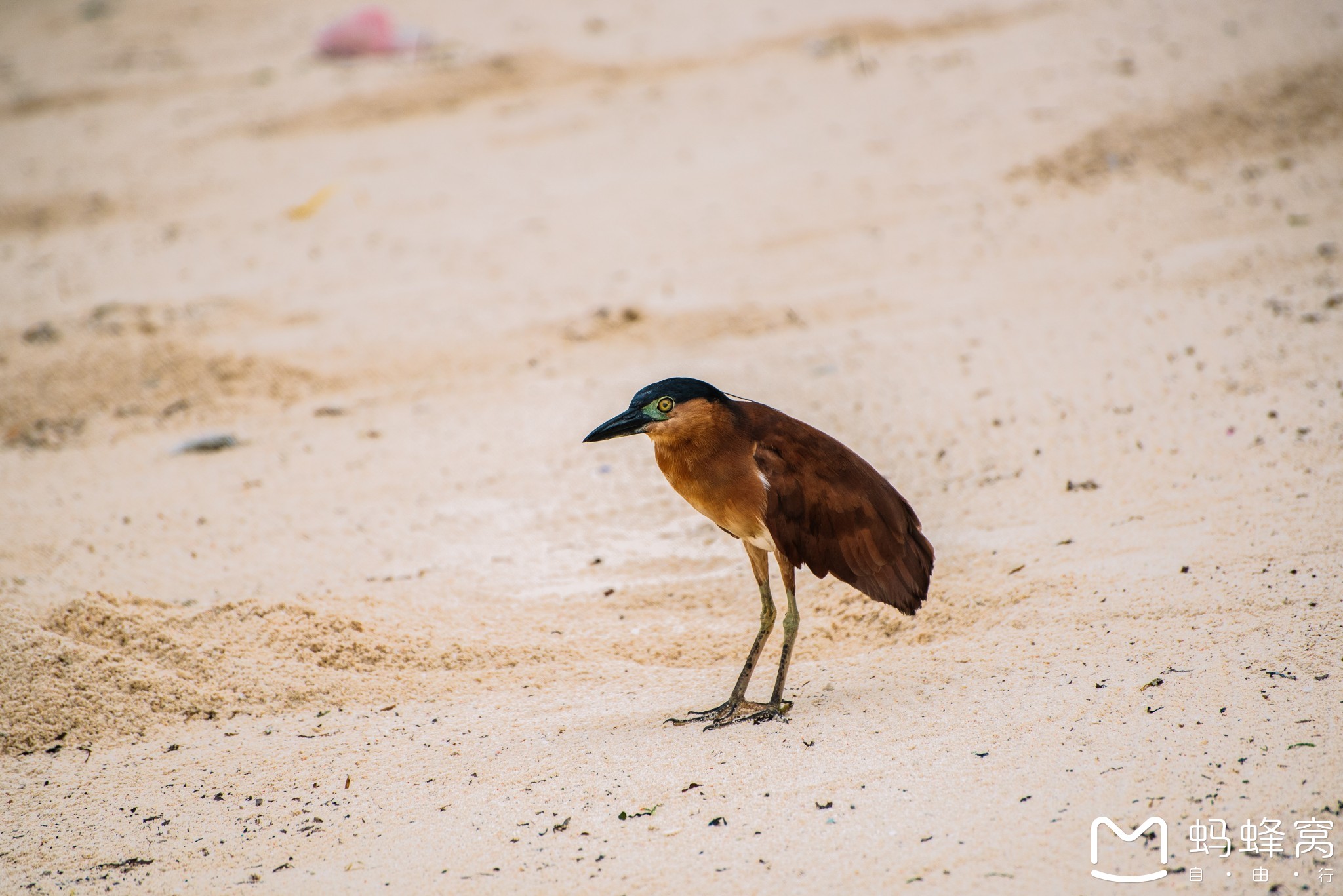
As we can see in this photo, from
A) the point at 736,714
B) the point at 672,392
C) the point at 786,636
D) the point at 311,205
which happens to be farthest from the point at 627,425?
the point at 311,205

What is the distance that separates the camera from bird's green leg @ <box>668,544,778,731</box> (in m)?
3.51

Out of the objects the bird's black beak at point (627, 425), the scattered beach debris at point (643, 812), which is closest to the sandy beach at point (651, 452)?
the scattered beach debris at point (643, 812)

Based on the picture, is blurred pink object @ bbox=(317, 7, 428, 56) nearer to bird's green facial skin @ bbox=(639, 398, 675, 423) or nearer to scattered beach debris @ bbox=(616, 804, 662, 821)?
bird's green facial skin @ bbox=(639, 398, 675, 423)

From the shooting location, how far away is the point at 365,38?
12258mm

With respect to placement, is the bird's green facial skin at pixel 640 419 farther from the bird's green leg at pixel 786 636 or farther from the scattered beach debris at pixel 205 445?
the scattered beach debris at pixel 205 445

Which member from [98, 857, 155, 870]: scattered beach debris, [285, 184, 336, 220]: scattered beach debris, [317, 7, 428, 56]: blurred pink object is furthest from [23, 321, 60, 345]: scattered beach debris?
[317, 7, 428, 56]: blurred pink object

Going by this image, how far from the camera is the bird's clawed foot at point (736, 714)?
137 inches

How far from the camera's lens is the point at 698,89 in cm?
1073

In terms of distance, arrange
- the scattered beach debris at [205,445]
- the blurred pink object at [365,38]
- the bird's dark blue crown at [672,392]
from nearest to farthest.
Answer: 1. the bird's dark blue crown at [672,392]
2. the scattered beach debris at [205,445]
3. the blurred pink object at [365,38]

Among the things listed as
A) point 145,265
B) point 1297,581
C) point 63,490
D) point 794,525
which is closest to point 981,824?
point 794,525

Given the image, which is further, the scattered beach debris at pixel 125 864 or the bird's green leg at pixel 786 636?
the bird's green leg at pixel 786 636

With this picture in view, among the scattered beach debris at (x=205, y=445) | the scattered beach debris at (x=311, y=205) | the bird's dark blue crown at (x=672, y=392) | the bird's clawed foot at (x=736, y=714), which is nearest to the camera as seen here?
the bird's dark blue crown at (x=672, y=392)

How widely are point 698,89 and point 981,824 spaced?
9.14 metres

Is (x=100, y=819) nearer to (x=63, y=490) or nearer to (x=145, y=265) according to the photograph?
(x=63, y=490)
